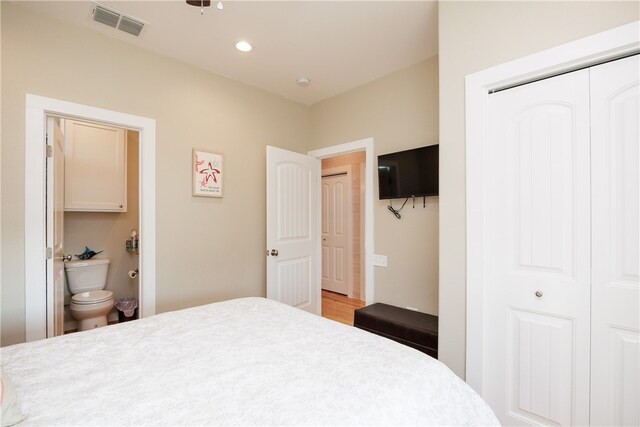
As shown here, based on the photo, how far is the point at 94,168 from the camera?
330 cm

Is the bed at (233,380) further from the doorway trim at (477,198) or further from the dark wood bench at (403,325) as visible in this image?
the dark wood bench at (403,325)

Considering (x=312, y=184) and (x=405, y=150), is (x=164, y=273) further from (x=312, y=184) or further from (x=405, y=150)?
(x=405, y=150)

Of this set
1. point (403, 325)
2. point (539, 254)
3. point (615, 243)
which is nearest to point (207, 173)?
point (403, 325)

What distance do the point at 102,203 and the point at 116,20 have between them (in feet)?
6.75

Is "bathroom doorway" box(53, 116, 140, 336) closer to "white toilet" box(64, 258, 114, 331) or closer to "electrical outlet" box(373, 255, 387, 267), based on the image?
"white toilet" box(64, 258, 114, 331)

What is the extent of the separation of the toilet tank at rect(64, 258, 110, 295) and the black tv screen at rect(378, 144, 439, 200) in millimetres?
3153

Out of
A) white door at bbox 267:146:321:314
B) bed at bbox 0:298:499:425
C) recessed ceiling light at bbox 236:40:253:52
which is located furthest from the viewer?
white door at bbox 267:146:321:314

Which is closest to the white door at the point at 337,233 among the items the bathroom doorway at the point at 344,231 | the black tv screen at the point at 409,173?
the bathroom doorway at the point at 344,231

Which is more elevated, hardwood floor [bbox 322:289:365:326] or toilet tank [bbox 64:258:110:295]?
toilet tank [bbox 64:258:110:295]

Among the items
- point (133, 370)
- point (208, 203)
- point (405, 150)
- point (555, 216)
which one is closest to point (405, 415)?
point (133, 370)

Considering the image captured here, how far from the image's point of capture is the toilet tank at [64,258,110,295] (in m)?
3.13

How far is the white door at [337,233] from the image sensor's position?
488 cm

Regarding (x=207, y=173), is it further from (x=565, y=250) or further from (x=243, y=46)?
Answer: (x=565, y=250)

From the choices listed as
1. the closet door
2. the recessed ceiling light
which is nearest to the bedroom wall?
the recessed ceiling light
